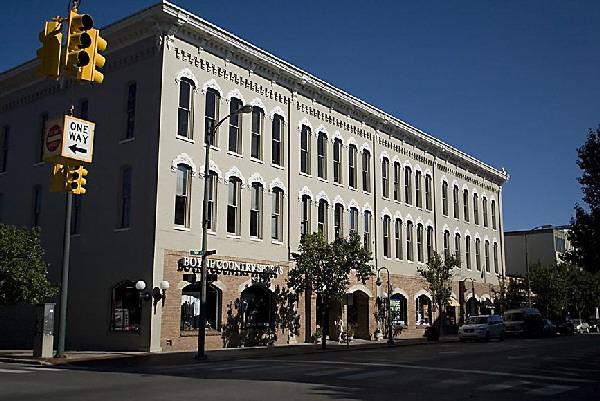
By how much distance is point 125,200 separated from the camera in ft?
Answer: 96.4

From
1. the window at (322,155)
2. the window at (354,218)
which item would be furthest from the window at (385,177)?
the window at (322,155)

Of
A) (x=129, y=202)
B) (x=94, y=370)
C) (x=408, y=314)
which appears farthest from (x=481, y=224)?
(x=94, y=370)

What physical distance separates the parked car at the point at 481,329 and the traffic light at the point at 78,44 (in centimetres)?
3461

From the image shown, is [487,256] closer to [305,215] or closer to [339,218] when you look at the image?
[339,218]

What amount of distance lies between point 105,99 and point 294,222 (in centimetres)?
1152

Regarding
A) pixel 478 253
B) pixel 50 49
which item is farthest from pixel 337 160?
pixel 50 49

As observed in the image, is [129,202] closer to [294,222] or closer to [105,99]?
[105,99]

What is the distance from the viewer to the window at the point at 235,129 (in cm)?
3228

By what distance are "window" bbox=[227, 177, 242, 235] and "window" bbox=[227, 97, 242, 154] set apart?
1.62m

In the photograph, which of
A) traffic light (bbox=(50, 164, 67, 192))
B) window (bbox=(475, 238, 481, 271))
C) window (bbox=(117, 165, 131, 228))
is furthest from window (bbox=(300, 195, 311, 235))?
window (bbox=(475, 238, 481, 271))

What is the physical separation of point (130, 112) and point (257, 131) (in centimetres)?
682

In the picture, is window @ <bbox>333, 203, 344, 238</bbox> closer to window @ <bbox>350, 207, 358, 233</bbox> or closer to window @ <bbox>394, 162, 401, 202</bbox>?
window @ <bbox>350, 207, 358, 233</bbox>

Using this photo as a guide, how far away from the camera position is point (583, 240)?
27.8 meters

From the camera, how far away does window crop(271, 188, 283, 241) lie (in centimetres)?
3431
